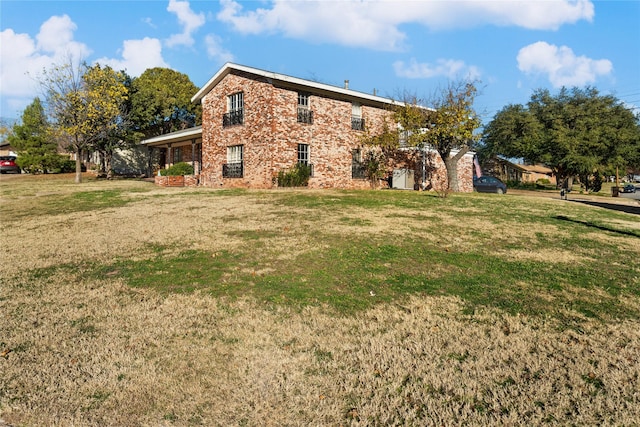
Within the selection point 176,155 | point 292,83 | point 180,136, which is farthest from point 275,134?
point 176,155

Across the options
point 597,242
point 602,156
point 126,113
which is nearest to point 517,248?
point 597,242

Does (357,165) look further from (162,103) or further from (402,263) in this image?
(162,103)

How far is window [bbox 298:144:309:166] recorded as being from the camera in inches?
847

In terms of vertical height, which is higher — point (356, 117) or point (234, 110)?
point (234, 110)

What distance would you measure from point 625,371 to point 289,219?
821 cm

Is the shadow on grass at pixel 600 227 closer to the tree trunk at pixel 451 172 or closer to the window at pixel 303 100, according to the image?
the tree trunk at pixel 451 172

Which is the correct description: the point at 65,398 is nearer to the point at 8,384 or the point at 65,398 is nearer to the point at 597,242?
the point at 8,384

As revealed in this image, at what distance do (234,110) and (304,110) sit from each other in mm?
4533

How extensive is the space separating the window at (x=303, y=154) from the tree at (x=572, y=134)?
109 feet

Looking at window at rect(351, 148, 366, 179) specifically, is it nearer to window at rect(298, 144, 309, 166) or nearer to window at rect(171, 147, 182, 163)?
window at rect(298, 144, 309, 166)

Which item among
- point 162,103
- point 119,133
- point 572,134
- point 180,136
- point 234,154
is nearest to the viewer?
point 234,154

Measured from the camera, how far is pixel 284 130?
2050 cm

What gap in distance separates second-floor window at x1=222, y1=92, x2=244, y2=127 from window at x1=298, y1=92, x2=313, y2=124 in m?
3.53

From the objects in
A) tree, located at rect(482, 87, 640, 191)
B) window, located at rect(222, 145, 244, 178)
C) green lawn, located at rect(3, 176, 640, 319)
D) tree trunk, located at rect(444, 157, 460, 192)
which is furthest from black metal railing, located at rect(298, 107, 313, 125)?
tree, located at rect(482, 87, 640, 191)
